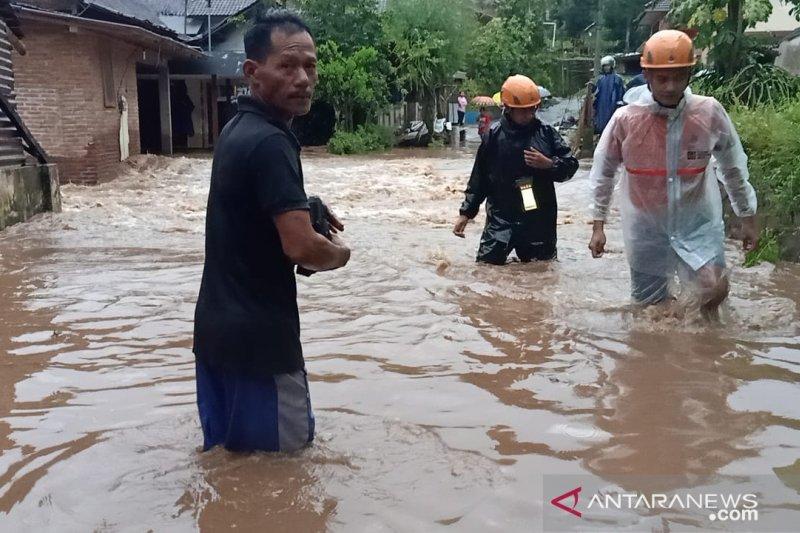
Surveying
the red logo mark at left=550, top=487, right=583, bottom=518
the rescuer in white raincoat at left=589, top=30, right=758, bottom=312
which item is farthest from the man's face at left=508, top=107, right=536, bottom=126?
the red logo mark at left=550, top=487, right=583, bottom=518

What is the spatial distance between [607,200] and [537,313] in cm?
94

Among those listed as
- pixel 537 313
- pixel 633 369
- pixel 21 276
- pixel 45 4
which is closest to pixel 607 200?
pixel 537 313

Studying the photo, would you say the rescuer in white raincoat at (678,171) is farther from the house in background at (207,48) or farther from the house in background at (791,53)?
the house in background at (207,48)

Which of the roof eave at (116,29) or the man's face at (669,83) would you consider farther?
the roof eave at (116,29)

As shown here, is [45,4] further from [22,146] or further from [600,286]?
[600,286]

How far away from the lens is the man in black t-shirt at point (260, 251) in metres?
2.70

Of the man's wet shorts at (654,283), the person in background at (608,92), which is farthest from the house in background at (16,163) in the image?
the person in background at (608,92)

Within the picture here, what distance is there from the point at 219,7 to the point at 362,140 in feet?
21.6

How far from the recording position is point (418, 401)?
3.97m

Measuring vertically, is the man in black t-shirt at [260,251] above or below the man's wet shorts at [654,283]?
above

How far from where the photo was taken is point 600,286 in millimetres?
6492

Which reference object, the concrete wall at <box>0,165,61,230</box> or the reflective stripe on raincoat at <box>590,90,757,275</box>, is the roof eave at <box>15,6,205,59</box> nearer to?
the concrete wall at <box>0,165,61,230</box>

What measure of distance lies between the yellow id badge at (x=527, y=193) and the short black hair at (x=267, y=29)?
3983mm

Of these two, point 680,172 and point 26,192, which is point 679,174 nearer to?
point 680,172
